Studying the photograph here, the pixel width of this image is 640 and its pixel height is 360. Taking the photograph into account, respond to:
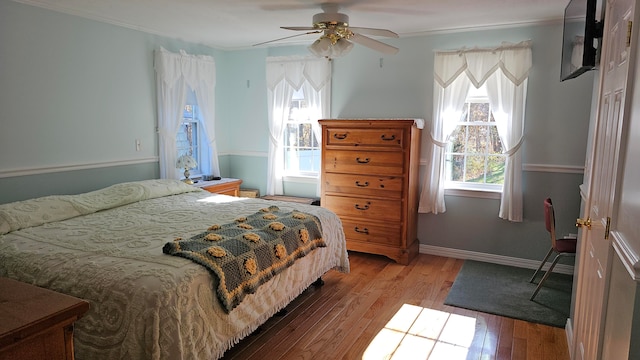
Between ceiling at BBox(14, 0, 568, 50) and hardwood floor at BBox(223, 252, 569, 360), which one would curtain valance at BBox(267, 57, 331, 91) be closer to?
ceiling at BBox(14, 0, 568, 50)

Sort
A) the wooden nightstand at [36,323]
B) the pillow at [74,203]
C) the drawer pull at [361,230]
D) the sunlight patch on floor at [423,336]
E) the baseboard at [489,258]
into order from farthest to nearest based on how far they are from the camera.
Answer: the drawer pull at [361,230]
the baseboard at [489,258]
the pillow at [74,203]
the sunlight patch on floor at [423,336]
the wooden nightstand at [36,323]

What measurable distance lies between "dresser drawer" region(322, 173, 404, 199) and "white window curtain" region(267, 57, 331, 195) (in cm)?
70

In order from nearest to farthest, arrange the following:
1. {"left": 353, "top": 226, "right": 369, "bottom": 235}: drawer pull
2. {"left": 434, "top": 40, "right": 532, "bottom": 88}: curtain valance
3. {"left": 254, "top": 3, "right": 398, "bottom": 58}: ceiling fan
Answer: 1. {"left": 254, "top": 3, "right": 398, "bottom": 58}: ceiling fan
2. {"left": 434, "top": 40, "right": 532, "bottom": 88}: curtain valance
3. {"left": 353, "top": 226, "right": 369, "bottom": 235}: drawer pull

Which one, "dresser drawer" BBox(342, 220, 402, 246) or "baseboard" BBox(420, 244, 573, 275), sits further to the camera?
"dresser drawer" BBox(342, 220, 402, 246)

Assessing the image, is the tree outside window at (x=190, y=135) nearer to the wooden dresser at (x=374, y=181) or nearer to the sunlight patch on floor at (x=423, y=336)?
the wooden dresser at (x=374, y=181)

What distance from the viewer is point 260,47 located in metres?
5.20

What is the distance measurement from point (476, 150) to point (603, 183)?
2501 millimetres

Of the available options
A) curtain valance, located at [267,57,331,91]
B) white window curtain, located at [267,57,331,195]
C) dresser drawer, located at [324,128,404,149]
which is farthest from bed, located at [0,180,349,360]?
curtain valance, located at [267,57,331,91]

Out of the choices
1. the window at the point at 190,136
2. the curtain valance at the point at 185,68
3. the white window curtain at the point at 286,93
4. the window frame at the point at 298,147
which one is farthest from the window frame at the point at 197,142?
the window frame at the point at 298,147

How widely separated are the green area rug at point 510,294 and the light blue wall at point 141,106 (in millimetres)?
325

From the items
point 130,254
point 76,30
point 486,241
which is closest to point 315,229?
point 130,254

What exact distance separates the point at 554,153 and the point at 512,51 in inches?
41.3

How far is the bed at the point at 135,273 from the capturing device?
189 centimetres

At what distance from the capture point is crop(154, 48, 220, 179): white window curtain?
4441 mm
